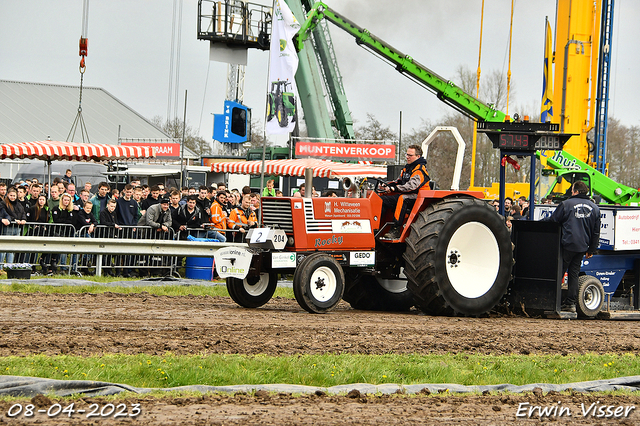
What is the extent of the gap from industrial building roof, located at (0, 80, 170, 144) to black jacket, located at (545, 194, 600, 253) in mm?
40882

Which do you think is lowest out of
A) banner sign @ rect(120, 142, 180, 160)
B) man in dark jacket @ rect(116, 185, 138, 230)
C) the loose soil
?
the loose soil

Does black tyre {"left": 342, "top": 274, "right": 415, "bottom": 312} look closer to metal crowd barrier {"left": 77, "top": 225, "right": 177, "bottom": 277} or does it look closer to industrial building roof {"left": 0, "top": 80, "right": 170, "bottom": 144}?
metal crowd barrier {"left": 77, "top": 225, "right": 177, "bottom": 277}

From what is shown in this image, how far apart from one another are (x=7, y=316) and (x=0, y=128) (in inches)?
1634

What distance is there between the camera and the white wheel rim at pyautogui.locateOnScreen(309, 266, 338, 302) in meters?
10.2

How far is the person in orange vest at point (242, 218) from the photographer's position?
16.0 m

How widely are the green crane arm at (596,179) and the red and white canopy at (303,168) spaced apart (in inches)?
206

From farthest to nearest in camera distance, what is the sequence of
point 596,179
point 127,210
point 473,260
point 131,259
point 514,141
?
point 596,179 < point 127,210 < point 131,259 < point 514,141 < point 473,260

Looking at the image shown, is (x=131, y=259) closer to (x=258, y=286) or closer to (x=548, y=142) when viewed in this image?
(x=258, y=286)

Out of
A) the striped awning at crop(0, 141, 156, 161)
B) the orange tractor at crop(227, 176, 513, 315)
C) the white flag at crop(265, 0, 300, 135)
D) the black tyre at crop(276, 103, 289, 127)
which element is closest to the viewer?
the orange tractor at crop(227, 176, 513, 315)

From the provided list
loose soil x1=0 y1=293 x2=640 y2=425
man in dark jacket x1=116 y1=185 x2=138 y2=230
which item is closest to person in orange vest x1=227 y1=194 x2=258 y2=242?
man in dark jacket x1=116 y1=185 x2=138 y2=230

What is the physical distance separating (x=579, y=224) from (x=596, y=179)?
12.6 metres

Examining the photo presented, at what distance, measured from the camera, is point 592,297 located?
38.6 feet

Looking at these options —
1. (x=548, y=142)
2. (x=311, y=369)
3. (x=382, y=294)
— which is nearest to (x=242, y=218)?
(x=382, y=294)

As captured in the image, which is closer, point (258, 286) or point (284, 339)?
point (284, 339)
